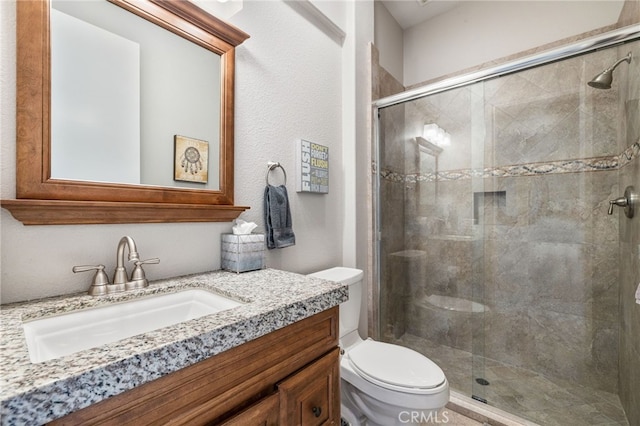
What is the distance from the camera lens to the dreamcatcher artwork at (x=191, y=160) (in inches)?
44.4

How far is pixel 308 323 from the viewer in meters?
0.83

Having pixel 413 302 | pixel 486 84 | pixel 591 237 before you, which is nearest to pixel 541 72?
pixel 486 84

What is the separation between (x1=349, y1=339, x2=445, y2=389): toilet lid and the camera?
123cm

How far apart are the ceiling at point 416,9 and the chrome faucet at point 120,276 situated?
2613mm

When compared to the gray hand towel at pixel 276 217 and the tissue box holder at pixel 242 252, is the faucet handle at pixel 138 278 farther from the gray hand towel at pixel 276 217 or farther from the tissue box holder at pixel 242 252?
the gray hand towel at pixel 276 217

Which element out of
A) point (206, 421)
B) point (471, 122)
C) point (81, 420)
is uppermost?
point (471, 122)

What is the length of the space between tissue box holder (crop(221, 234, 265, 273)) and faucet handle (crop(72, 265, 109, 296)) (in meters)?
0.42

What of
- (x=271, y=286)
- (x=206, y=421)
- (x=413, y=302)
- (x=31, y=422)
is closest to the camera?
(x=31, y=422)

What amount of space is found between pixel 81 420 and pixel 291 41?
171 cm

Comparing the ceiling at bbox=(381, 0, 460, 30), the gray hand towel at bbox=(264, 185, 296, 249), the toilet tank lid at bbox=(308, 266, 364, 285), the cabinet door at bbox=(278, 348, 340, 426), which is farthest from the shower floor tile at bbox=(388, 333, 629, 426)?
the ceiling at bbox=(381, 0, 460, 30)

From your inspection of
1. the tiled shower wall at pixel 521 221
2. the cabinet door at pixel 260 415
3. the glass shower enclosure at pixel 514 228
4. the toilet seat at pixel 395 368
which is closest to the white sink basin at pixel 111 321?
the cabinet door at pixel 260 415

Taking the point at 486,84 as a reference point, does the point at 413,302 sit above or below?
below

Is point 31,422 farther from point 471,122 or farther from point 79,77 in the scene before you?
point 471,122

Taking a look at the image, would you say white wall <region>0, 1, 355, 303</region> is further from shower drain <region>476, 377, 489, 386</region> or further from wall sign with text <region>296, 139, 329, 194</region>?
shower drain <region>476, 377, 489, 386</region>
